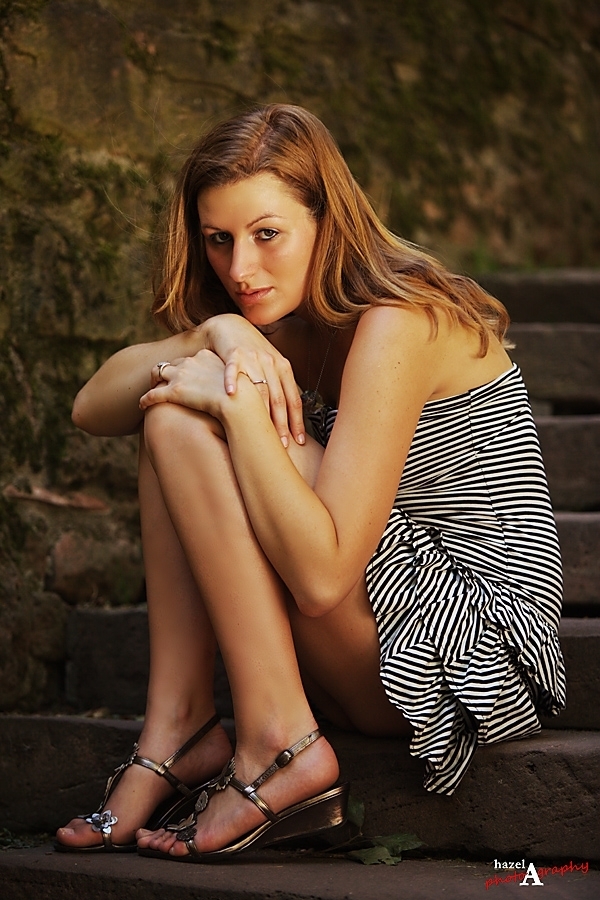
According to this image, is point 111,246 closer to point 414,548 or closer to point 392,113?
point 414,548

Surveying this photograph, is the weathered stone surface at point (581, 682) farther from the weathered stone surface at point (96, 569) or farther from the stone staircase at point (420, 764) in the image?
the weathered stone surface at point (96, 569)

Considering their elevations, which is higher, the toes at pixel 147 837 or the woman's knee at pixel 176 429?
the woman's knee at pixel 176 429

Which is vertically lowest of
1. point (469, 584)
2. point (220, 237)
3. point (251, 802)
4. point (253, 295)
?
point (251, 802)

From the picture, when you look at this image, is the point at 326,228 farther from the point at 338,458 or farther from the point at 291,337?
the point at 338,458

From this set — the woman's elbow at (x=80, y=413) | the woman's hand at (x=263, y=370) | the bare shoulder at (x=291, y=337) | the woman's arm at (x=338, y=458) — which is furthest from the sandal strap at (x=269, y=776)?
the bare shoulder at (x=291, y=337)

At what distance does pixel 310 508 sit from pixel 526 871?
0.67 metres

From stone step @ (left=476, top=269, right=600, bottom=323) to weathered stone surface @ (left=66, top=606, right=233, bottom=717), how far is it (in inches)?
65.4

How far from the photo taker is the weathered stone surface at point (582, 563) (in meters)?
2.27

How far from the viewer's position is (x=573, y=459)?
8.62 ft

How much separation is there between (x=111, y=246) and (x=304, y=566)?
1.15m

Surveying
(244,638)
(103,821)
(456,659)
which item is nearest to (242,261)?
(244,638)

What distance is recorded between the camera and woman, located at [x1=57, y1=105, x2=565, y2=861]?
64.6 inches

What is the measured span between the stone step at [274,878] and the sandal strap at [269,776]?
0.08m

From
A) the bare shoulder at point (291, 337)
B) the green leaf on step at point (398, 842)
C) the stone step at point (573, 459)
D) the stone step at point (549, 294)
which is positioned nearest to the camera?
the green leaf on step at point (398, 842)
